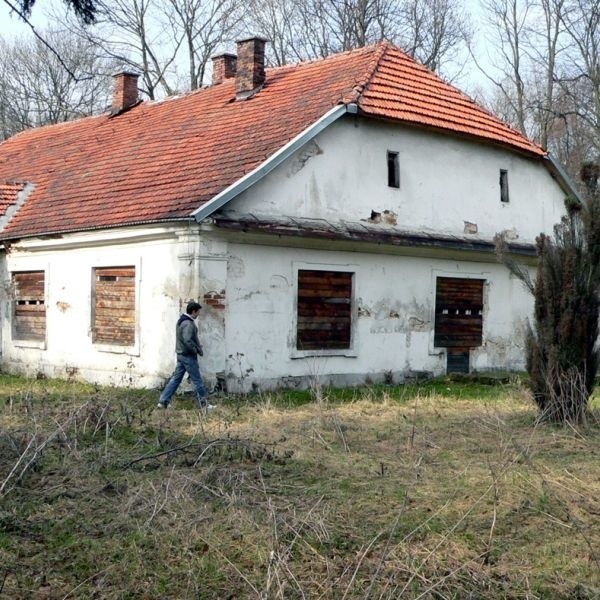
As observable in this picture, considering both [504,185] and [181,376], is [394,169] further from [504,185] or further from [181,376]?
[181,376]

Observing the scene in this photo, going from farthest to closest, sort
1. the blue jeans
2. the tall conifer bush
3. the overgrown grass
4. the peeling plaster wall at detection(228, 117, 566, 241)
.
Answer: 1. the peeling plaster wall at detection(228, 117, 566, 241)
2. the blue jeans
3. the tall conifer bush
4. the overgrown grass

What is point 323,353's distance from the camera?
583 inches

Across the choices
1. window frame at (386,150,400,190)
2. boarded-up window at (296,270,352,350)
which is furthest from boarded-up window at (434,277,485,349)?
boarded-up window at (296,270,352,350)

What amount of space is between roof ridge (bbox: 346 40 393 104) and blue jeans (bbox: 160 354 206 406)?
5.19 meters

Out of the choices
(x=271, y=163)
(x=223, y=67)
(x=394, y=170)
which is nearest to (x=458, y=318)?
(x=394, y=170)

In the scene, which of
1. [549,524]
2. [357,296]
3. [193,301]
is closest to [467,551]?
[549,524]

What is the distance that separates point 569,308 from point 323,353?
17.1ft

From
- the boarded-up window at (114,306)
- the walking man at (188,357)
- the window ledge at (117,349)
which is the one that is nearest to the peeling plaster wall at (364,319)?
the walking man at (188,357)

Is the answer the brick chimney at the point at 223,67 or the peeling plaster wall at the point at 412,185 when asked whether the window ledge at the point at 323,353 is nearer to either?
the peeling plaster wall at the point at 412,185

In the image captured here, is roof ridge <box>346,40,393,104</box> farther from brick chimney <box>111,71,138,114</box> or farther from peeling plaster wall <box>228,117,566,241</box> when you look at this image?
brick chimney <box>111,71,138,114</box>

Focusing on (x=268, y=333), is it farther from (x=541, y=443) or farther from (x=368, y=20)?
(x=368, y=20)

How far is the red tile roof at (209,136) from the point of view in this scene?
14406 millimetres

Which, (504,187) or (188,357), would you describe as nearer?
(188,357)

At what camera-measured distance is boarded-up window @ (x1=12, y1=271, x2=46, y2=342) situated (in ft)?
54.9
